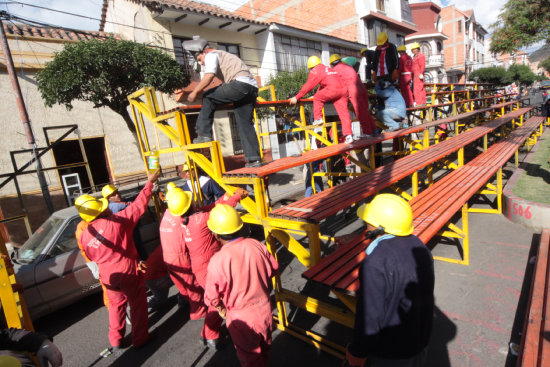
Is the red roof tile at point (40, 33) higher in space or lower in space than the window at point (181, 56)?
higher

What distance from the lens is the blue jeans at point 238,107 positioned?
347 cm

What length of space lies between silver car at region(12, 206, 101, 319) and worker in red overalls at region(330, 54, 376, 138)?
4948 mm

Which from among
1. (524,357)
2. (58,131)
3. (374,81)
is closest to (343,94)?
(374,81)

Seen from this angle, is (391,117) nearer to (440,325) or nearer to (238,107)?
(238,107)

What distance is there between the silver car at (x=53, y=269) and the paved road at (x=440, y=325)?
397 millimetres

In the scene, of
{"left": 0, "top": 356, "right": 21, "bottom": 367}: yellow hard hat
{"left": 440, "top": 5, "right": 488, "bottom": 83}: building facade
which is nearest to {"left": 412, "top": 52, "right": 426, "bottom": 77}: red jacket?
{"left": 0, "top": 356, "right": 21, "bottom": 367}: yellow hard hat

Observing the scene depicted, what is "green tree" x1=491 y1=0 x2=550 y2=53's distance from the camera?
46.9ft

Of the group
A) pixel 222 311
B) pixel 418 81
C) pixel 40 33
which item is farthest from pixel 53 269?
pixel 40 33

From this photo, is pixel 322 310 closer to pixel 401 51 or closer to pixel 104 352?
pixel 104 352

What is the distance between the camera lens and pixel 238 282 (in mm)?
2176

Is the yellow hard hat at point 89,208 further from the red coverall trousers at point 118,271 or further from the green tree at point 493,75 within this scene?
the green tree at point 493,75

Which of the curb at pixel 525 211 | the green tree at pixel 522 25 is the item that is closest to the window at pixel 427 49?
the green tree at pixel 522 25

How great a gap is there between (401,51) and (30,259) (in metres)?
8.76

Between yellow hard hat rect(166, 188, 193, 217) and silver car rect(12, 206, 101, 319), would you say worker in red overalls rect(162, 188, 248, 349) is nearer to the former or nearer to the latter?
yellow hard hat rect(166, 188, 193, 217)
